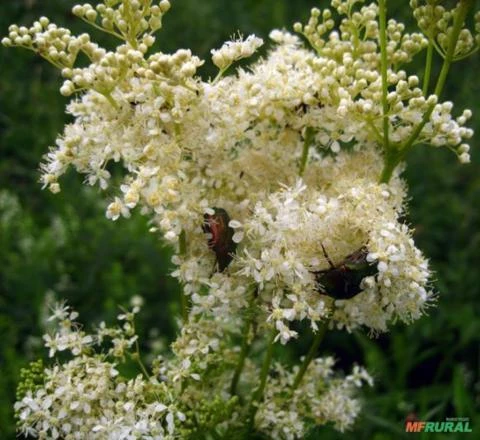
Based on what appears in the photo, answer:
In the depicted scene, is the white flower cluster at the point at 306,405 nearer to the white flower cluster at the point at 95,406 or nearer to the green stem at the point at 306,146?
the white flower cluster at the point at 95,406

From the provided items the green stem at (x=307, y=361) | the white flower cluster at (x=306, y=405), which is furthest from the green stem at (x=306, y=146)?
the white flower cluster at (x=306, y=405)

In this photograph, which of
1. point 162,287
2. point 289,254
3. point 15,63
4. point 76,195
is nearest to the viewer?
point 289,254

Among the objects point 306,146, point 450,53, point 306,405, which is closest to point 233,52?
point 306,146

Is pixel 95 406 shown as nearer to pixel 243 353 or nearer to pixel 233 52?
pixel 243 353

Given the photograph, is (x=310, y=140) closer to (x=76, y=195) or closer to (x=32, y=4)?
(x=76, y=195)

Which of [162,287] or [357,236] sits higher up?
[162,287]

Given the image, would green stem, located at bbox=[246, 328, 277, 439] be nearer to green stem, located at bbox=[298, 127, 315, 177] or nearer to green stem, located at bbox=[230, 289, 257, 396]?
green stem, located at bbox=[230, 289, 257, 396]

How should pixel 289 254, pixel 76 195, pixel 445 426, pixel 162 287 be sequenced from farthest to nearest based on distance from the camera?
pixel 76 195 → pixel 162 287 → pixel 445 426 → pixel 289 254

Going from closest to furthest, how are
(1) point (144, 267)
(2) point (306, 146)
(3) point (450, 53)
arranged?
(3) point (450, 53), (2) point (306, 146), (1) point (144, 267)

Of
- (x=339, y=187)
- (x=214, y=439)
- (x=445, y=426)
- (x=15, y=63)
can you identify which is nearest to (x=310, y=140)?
(x=339, y=187)
